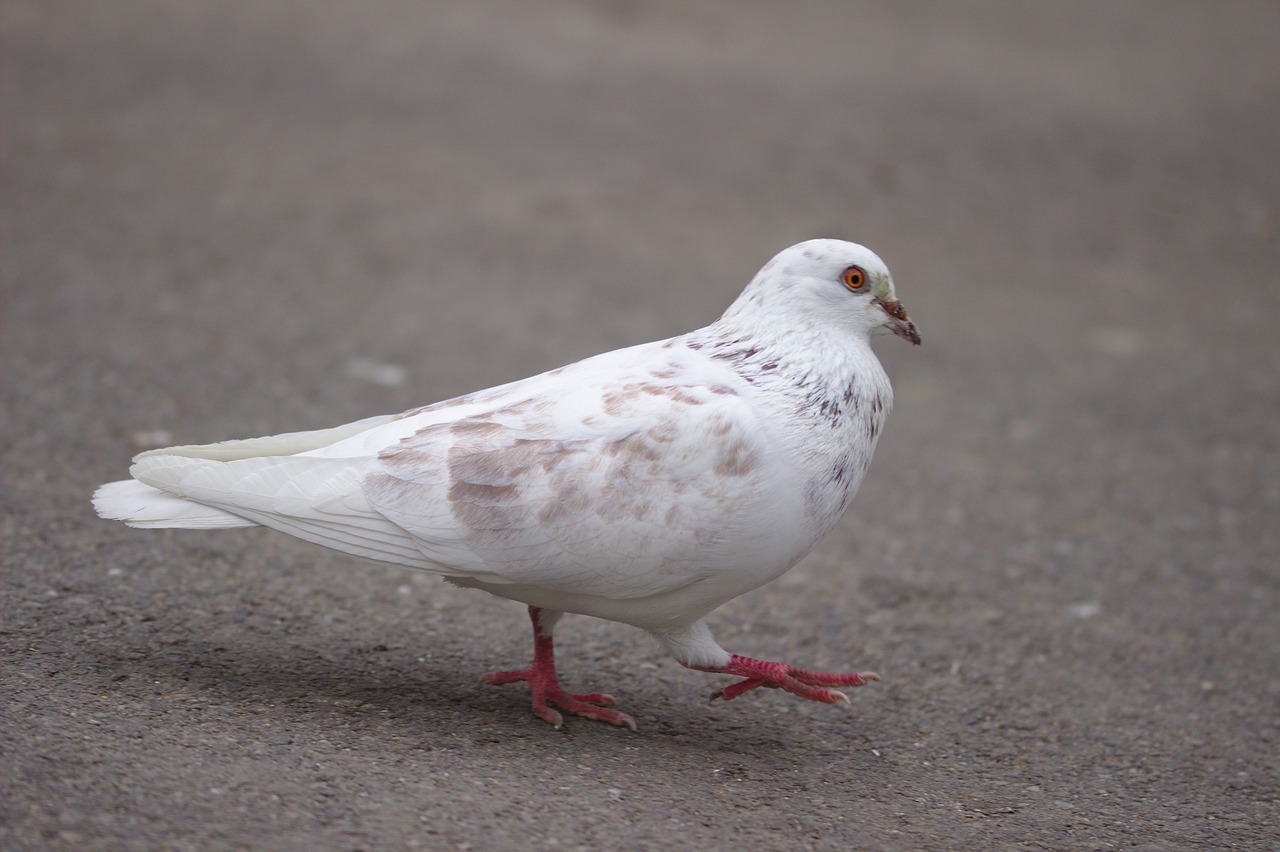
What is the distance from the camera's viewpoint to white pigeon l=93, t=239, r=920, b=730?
2812 mm

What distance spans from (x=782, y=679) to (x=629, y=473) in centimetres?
74

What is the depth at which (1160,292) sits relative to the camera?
25.3ft

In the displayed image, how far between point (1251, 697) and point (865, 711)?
1366mm

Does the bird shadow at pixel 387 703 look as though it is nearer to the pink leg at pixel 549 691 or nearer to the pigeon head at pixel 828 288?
the pink leg at pixel 549 691

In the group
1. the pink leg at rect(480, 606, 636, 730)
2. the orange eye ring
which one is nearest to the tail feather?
the pink leg at rect(480, 606, 636, 730)

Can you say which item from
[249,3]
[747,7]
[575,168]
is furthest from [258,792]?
[747,7]

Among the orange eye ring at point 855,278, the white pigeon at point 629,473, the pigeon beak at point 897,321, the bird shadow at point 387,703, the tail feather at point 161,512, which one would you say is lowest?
the bird shadow at point 387,703

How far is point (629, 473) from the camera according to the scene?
281 cm

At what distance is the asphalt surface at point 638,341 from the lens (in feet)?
9.56

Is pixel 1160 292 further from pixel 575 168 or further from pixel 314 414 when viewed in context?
pixel 314 414

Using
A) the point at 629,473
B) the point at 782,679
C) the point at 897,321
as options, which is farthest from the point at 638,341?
the point at 629,473

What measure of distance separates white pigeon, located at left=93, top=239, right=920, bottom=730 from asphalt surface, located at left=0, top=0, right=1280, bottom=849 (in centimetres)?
46

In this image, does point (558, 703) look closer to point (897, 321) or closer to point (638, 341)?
point (897, 321)

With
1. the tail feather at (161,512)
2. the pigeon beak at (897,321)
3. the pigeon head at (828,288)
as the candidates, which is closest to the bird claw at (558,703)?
the tail feather at (161,512)
